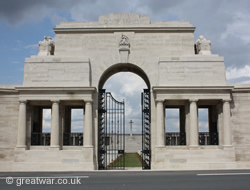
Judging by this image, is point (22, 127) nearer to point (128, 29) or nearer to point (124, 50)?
point (124, 50)

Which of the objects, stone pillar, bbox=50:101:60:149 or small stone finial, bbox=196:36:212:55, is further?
small stone finial, bbox=196:36:212:55

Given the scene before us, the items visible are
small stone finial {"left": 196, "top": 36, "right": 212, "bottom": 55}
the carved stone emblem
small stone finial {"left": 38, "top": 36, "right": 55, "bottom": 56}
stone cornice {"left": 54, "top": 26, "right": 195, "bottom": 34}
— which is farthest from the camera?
small stone finial {"left": 38, "top": 36, "right": 55, "bottom": 56}

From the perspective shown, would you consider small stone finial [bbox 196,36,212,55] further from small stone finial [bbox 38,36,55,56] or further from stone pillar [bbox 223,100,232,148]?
small stone finial [bbox 38,36,55,56]

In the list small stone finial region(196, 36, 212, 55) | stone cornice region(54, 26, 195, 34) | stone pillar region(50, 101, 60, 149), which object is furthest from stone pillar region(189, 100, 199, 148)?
stone pillar region(50, 101, 60, 149)

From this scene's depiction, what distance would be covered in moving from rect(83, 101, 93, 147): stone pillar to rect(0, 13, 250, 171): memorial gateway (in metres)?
0.08

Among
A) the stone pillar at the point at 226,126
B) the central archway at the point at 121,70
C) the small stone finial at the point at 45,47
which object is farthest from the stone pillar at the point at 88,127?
the stone pillar at the point at 226,126

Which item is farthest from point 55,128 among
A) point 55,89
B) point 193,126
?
point 193,126

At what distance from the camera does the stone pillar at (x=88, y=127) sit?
2800cm

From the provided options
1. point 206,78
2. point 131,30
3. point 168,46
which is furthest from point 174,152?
point 131,30

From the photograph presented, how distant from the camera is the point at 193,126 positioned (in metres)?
28.1

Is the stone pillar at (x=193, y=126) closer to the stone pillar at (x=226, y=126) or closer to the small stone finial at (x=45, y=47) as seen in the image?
the stone pillar at (x=226, y=126)

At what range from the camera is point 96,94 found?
29.4 meters

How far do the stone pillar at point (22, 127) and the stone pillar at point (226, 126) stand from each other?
1724cm

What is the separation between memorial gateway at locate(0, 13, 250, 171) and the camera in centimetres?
2759
